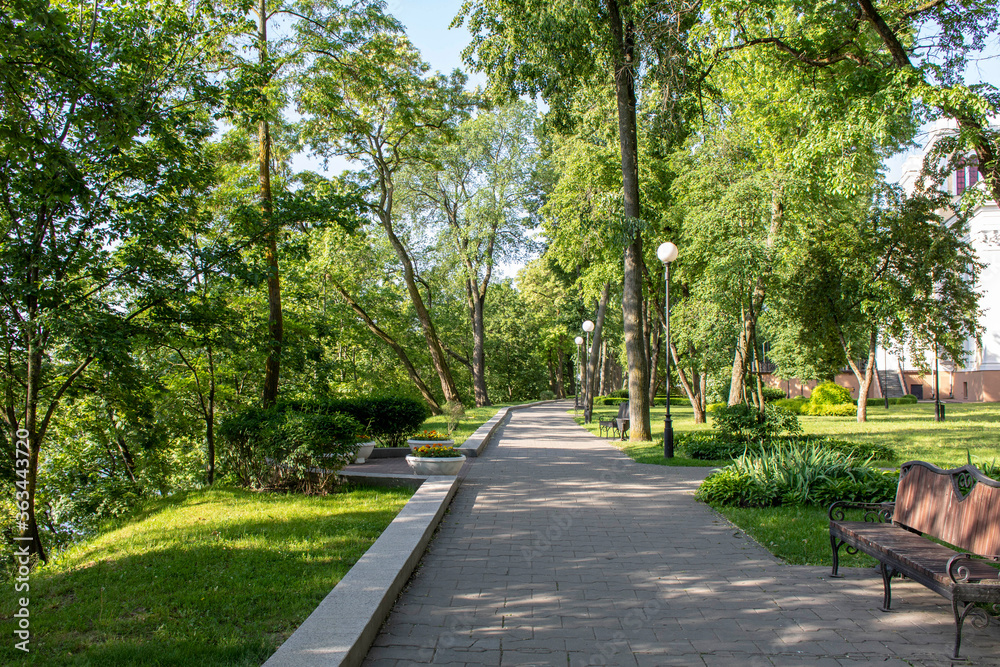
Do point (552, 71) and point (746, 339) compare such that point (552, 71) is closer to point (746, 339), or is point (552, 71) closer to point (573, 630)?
point (746, 339)

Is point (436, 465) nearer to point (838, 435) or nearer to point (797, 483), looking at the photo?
point (797, 483)

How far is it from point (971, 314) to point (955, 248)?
294cm

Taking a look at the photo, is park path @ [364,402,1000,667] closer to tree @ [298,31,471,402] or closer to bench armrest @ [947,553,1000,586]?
bench armrest @ [947,553,1000,586]

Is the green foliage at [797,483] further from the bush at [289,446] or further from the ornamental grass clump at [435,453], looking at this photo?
the bush at [289,446]

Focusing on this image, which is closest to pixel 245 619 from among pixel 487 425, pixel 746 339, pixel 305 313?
pixel 487 425

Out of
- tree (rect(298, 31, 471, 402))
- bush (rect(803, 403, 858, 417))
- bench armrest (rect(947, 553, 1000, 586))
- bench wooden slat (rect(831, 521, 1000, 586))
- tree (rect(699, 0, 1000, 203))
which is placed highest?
tree (rect(298, 31, 471, 402))

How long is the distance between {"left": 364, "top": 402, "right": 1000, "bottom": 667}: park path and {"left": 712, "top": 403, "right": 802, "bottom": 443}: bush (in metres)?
5.89

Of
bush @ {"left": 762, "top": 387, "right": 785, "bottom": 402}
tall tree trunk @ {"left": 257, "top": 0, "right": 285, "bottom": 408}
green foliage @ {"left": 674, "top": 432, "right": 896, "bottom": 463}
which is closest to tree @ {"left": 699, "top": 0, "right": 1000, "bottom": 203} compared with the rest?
green foliage @ {"left": 674, "top": 432, "right": 896, "bottom": 463}

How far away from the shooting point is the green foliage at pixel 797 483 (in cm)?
765

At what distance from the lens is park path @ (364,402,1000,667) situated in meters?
3.64

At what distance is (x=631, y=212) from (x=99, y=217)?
36.9 feet

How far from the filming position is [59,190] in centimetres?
473

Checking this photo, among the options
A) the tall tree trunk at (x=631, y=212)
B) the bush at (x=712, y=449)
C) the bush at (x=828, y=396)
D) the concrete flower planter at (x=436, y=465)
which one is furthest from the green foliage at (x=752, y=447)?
the bush at (x=828, y=396)

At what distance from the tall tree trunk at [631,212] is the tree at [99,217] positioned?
933 cm
